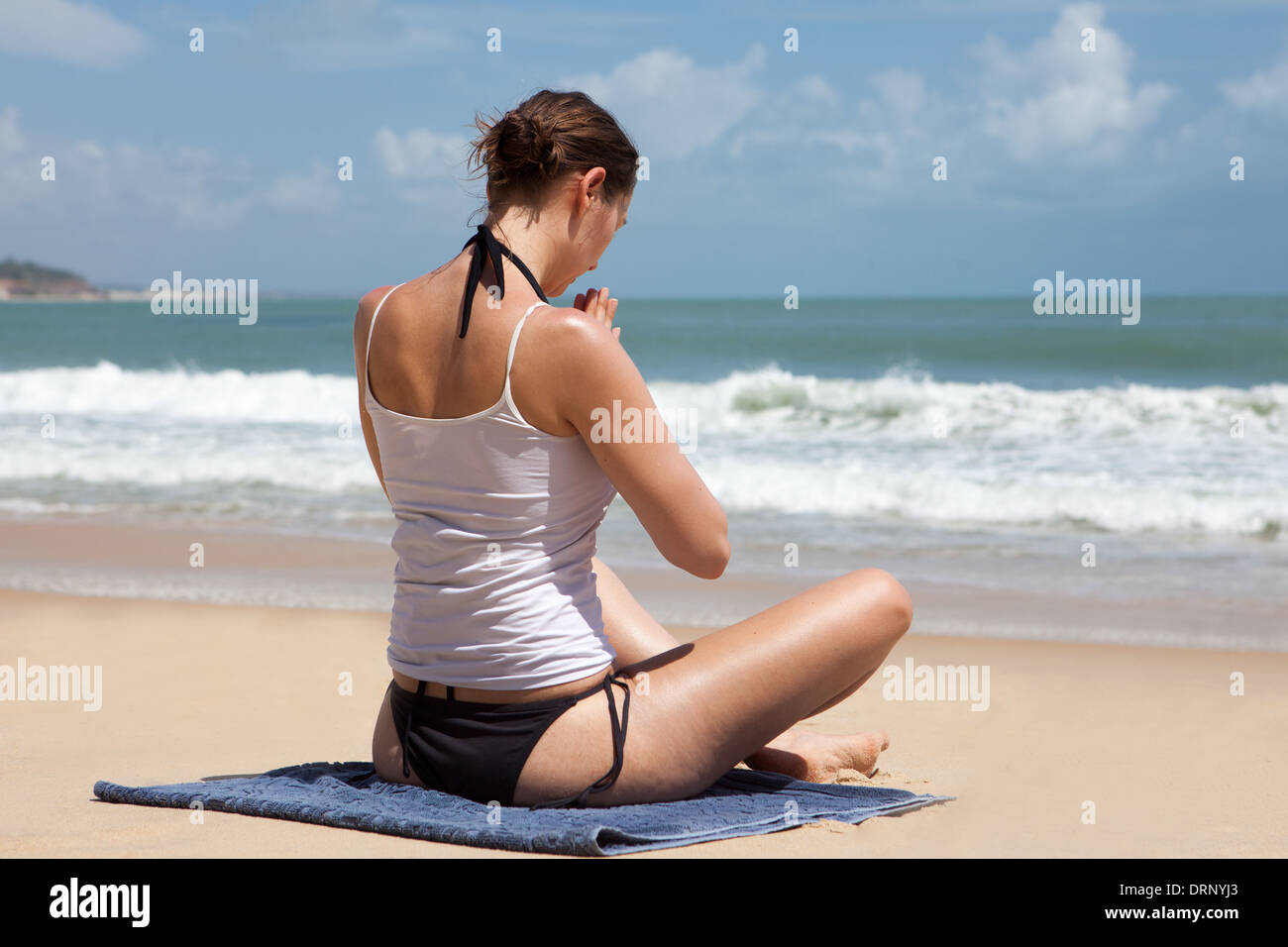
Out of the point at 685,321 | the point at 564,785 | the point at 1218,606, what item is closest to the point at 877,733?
the point at 564,785

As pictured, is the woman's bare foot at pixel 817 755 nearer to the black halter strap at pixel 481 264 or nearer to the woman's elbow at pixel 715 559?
the woman's elbow at pixel 715 559

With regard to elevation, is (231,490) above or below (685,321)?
below

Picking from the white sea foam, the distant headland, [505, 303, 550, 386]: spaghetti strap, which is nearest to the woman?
[505, 303, 550, 386]: spaghetti strap

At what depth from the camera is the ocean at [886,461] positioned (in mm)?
7188

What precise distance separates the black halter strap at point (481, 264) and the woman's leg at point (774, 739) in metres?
0.84

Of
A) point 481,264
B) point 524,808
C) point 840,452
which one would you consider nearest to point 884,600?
point 524,808

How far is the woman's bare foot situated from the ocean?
2.45m

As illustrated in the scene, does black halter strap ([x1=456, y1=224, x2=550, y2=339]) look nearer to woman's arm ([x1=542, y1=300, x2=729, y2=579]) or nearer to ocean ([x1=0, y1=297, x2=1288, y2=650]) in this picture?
woman's arm ([x1=542, y1=300, x2=729, y2=579])

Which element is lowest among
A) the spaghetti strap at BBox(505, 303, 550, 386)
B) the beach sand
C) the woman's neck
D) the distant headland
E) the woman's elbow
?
the beach sand

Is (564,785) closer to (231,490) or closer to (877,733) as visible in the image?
(877,733)

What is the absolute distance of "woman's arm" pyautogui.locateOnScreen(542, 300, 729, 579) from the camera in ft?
7.48
